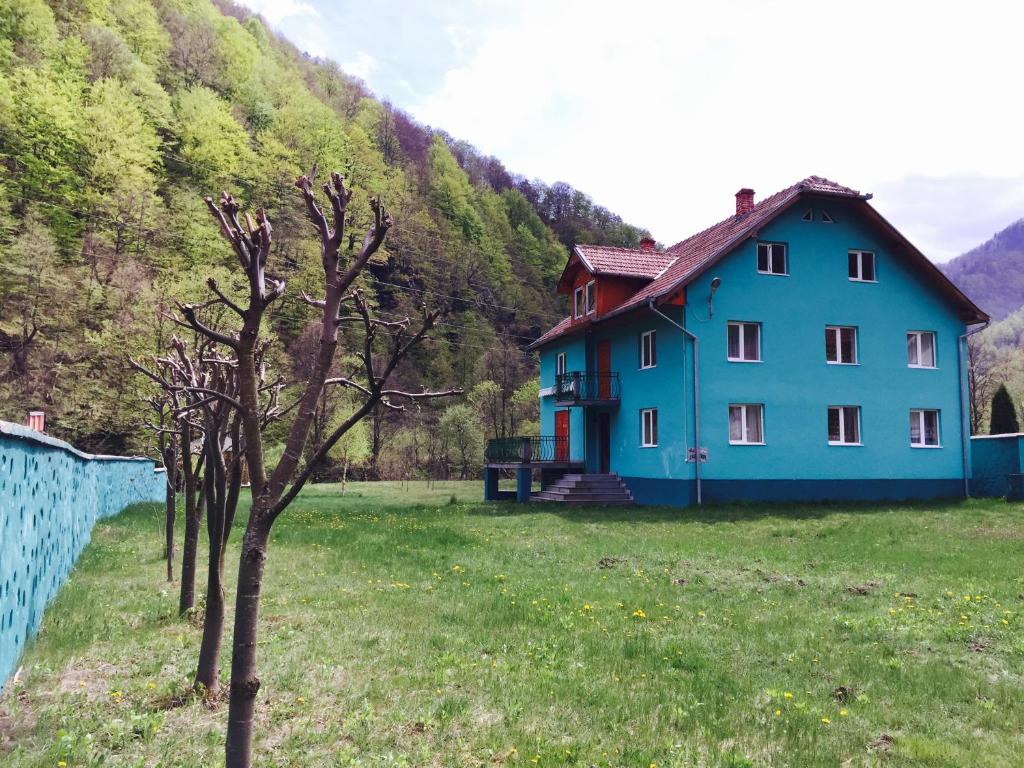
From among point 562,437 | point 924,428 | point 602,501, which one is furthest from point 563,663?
point 562,437

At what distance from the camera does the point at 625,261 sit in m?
26.7

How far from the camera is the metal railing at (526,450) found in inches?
1061

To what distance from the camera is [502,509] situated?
74.7 feet

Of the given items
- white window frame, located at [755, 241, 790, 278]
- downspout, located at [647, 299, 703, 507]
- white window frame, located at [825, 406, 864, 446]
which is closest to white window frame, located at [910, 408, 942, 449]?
white window frame, located at [825, 406, 864, 446]

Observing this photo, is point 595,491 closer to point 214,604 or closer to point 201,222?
point 214,604

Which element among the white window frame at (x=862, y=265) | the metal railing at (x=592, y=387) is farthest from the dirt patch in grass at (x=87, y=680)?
the white window frame at (x=862, y=265)

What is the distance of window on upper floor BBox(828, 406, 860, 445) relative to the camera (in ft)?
75.5

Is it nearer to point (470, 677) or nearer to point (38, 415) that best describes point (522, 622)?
point (470, 677)

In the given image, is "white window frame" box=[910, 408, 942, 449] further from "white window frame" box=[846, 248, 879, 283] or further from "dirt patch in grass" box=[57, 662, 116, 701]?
"dirt patch in grass" box=[57, 662, 116, 701]

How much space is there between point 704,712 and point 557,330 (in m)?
25.8

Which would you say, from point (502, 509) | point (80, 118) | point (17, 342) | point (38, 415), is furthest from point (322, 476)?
point (38, 415)

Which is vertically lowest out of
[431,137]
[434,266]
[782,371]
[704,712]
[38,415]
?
[704,712]

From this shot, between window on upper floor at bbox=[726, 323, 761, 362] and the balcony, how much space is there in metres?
4.72

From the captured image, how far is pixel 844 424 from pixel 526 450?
10.7m
